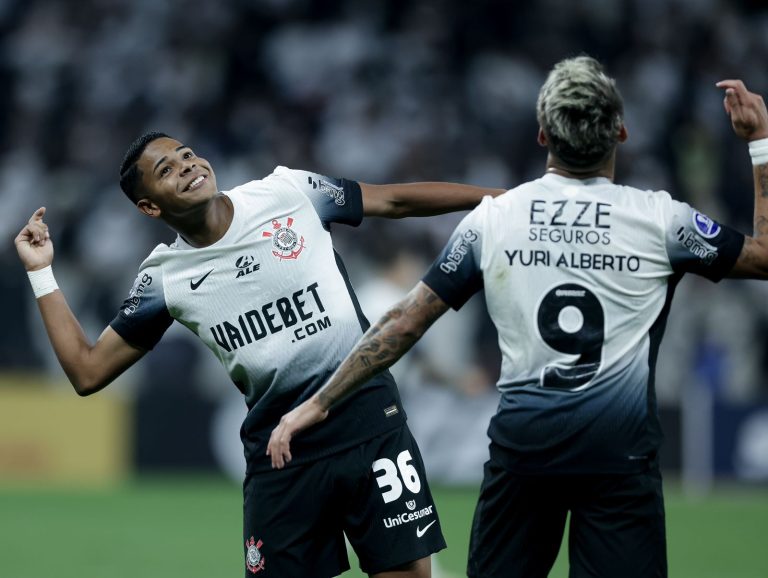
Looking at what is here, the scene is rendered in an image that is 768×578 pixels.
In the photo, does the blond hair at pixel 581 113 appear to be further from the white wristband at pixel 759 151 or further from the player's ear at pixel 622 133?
the white wristband at pixel 759 151

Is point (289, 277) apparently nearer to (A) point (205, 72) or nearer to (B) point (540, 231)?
(B) point (540, 231)

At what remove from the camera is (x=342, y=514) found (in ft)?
17.8

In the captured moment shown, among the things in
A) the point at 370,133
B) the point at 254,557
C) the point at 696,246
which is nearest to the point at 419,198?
the point at 696,246

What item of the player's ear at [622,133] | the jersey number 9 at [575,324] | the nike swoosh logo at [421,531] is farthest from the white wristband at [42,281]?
the player's ear at [622,133]

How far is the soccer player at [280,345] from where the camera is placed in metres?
5.36

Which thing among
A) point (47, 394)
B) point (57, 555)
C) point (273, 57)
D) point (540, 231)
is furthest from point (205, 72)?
point (540, 231)

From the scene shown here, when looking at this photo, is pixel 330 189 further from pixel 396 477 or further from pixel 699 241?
pixel 699 241

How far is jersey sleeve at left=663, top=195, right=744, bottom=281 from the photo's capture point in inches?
174

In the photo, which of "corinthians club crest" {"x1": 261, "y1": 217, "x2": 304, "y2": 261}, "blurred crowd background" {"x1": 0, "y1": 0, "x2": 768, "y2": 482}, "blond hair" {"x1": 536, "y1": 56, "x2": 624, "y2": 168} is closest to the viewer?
"blond hair" {"x1": 536, "y1": 56, "x2": 624, "y2": 168}

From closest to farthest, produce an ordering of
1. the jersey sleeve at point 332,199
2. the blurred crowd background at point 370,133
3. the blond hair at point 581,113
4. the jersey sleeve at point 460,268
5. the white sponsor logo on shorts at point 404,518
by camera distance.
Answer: the blond hair at point 581,113
the jersey sleeve at point 460,268
the white sponsor logo on shorts at point 404,518
the jersey sleeve at point 332,199
the blurred crowd background at point 370,133

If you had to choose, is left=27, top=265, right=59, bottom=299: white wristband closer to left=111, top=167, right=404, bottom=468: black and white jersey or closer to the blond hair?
left=111, top=167, right=404, bottom=468: black and white jersey

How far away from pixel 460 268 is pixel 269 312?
43.9 inches

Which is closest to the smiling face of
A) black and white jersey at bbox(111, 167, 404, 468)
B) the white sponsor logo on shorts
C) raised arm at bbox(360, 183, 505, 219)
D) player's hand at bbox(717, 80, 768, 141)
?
Answer: black and white jersey at bbox(111, 167, 404, 468)

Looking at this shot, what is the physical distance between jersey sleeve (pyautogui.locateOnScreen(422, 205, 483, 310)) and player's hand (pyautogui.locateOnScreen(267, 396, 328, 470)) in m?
0.64
